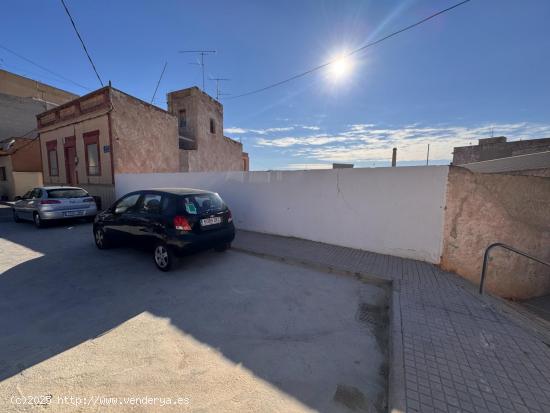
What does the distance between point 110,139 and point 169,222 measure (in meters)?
10.6

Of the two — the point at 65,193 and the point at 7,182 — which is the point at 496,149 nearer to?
the point at 65,193

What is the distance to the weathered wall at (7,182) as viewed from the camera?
18.8 meters

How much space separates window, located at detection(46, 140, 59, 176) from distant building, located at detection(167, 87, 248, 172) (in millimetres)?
7713

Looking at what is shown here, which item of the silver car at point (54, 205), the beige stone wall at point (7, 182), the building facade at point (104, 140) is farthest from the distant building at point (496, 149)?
the beige stone wall at point (7, 182)

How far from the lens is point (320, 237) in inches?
251

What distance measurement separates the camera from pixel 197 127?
19.0 meters

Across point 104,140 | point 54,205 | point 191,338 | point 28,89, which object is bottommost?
point 191,338

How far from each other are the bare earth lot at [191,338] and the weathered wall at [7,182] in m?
21.5

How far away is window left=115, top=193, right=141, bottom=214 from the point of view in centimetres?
520

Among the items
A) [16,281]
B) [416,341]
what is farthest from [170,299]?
[416,341]

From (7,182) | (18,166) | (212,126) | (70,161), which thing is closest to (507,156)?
(212,126)

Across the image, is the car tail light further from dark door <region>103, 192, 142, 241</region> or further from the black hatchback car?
dark door <region>103, 192, 142, 241</region>

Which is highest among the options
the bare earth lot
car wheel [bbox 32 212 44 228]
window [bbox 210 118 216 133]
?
window [bbox 210 118 216 133]

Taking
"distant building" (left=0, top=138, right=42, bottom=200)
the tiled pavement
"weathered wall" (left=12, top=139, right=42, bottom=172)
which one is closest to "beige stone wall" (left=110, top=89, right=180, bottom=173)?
"weathered wall" (left=12, top=139, right=42, bottom=172)
